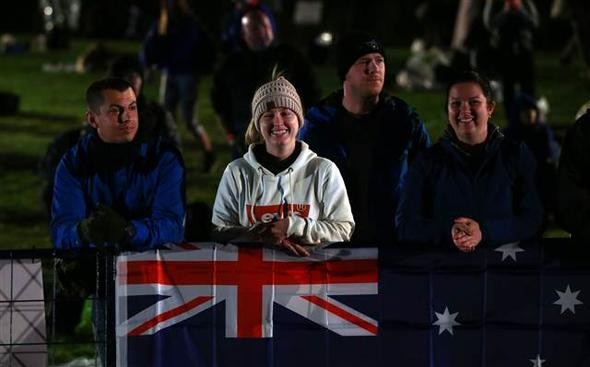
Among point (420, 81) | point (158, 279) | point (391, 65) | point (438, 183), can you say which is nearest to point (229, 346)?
point (158, 279)

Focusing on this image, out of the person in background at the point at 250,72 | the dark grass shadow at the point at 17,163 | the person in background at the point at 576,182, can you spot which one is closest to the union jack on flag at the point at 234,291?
the person in background at the point at 576,182

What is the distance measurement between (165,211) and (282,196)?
22.7 inches

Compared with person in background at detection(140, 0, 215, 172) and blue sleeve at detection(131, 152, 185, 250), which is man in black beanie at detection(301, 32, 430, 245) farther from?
person in background at detection(140, 0, 215, 172)

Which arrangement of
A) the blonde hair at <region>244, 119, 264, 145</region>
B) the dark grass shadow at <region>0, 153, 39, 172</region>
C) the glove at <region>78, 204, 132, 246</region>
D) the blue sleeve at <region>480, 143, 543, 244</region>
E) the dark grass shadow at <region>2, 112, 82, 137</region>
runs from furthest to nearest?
the dark grass shadow at <region>2, 112, 82, 137</region> < the dark grass shadow at <region>0, 153, 39, 172</region> < the blonde hair at <region>244, 119, 264, 145</region> < the blue sleeve at <region>480, 143, 543, 244</region> < the glove at <region>78, 204, 132, 246</region>

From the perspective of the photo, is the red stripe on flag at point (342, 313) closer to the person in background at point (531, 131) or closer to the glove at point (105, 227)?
the glove at point (105, 227)

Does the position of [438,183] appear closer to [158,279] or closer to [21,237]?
[158,279]

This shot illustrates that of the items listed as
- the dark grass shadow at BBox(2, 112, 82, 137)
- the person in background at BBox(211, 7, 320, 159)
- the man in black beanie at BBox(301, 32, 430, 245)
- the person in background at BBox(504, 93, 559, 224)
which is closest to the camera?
the man in black beanie at BBox(301, 32, 430, 245)

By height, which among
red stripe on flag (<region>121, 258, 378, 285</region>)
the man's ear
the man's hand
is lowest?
red stripe on flag (<region>121, 258, 378, 285</region>)

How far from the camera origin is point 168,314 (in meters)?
7.33

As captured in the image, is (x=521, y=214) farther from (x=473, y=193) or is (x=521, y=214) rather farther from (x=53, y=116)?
(x=53, y=116)

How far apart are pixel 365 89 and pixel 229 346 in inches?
67.5

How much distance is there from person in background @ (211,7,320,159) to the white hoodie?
3.90 metres

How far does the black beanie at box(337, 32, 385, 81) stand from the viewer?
27.2 ft

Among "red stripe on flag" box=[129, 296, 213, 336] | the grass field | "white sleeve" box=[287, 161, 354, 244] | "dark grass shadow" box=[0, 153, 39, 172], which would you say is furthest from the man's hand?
"dark grass shadow" box=[0, 153, 39, 172]
